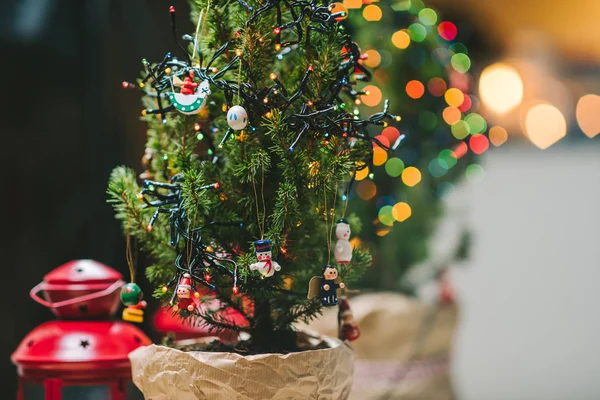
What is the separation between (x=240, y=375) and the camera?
1004 mm

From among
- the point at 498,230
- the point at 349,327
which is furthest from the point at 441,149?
the point at 498,230

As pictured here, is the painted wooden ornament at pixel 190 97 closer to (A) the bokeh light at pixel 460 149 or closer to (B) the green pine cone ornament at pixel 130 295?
(B) the green pine cone ornament at pixel 130 295

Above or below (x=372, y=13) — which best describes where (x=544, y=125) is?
below

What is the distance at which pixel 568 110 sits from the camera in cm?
386

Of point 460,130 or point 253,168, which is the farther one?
point 460,130

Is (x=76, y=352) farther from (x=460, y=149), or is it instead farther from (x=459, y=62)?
(x=459, y=62)

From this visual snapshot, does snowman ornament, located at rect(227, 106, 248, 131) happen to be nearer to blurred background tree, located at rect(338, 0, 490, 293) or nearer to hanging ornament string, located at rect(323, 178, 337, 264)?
hanging ornament string, located at rect(323, 178, 337, 264)

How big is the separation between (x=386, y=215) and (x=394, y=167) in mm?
176

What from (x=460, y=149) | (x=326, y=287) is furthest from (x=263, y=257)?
(x=460, y=149)

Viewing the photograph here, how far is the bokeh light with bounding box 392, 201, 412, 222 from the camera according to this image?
2.33 meters

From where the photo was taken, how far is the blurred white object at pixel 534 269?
3.67 m

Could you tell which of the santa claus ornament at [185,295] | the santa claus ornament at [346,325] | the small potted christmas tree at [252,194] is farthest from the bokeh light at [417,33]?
the santa claus ornament at [185,295]

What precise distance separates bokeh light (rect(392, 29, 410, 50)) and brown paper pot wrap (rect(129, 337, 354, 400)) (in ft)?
4.70

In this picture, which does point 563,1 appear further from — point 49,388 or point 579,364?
point 49,388
